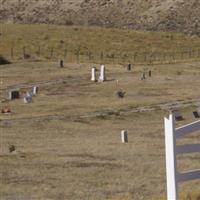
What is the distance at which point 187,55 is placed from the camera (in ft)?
235

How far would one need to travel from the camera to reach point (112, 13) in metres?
106

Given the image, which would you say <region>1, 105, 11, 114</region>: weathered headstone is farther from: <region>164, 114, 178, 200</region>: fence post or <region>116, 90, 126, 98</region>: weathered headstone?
<region>164, 114, 178, 200</region>: fence post

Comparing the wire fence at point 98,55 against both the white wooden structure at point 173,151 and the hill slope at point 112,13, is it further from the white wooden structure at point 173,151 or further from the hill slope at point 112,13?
the white wooden structure at point 173,151


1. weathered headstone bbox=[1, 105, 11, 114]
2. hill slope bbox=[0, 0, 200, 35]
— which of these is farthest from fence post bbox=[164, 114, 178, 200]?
hill slope bbox=[0, 0, 200, 35]

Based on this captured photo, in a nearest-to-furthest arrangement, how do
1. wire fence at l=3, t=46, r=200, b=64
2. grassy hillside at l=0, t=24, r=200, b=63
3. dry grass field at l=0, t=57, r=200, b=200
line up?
1. dry grass field at l=0, t=57, r=200, b=200
2. wire fence at l=3, t=46, r=200, b=64
3. grassy hillside at l=0, t=24, r=200, b=63

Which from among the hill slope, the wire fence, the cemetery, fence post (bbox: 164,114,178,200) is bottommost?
fence post (bbox: 164,114,178,200)

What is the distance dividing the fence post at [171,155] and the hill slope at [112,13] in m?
82.1

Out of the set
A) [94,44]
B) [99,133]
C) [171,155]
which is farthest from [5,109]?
[94,44]

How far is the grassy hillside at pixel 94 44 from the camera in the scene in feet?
230

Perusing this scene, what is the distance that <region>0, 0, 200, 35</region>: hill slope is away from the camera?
98.5 m

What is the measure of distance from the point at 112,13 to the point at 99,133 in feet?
254

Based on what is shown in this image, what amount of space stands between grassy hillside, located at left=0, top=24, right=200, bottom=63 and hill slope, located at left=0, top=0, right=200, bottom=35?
888cm

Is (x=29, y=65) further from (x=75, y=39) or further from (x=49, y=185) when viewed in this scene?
(x=49, y=185)

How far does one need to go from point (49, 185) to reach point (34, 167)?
2.65 m
